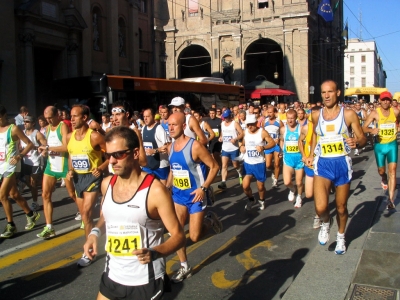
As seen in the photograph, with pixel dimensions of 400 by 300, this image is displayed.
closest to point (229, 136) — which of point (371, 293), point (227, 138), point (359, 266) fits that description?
point (227, 138)

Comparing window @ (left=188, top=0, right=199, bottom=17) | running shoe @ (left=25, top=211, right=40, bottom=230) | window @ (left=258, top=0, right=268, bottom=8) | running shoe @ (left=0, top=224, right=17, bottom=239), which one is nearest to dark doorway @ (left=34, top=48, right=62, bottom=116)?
running shoe @ (left=25, top=211, right=40, bottom=230)

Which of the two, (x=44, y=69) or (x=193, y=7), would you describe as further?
(x=193, y=7)

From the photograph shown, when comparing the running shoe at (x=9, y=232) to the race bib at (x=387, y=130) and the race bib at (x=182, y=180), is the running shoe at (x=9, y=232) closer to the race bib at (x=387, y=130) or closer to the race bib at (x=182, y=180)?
the race bib at (x=182, y=180)

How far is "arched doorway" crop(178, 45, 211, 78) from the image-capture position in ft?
165

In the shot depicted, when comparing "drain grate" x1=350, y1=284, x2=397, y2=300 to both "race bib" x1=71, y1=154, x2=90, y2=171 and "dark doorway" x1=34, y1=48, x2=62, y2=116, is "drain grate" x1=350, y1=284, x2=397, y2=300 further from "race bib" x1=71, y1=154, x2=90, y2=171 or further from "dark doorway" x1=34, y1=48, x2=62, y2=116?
"dark doorway" x1=34, y1=48, x2=62, y2=116

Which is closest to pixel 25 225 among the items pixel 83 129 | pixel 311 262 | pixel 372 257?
pixel 83 129

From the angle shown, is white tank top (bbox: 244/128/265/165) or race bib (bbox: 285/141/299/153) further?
race bib (bbox: 285/141/299/153)

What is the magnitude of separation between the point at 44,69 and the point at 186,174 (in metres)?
23.6

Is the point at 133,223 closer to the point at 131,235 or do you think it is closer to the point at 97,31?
the point at 131,235

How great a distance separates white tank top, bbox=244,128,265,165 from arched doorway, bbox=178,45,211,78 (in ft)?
136

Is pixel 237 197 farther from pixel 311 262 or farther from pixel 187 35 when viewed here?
pixel 187 35

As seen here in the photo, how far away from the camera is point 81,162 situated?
20.2ft

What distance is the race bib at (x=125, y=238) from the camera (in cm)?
303

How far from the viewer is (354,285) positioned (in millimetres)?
4715
